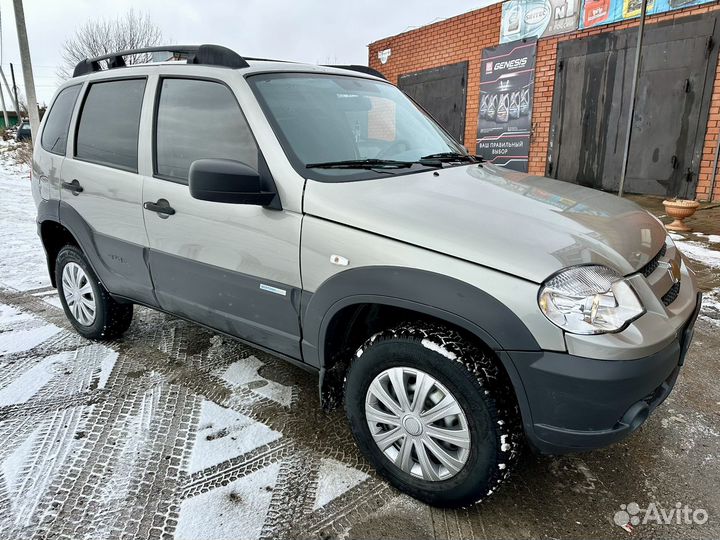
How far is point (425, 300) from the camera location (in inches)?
73.5

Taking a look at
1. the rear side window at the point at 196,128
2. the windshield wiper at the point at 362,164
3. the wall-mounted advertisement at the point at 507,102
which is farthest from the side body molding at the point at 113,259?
the wall-mounted advertisement at the point at 507,102

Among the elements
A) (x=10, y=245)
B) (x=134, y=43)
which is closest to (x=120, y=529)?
(x=10, y=245)

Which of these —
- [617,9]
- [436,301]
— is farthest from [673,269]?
[617,9]

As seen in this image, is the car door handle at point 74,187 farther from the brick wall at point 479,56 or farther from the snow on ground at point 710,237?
the brick wall at point 479,56

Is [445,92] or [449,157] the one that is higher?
[445,92]

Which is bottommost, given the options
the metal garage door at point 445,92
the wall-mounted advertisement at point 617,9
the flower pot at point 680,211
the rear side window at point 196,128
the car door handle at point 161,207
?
the flower pot at point 680,211

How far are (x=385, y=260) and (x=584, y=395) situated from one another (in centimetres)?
86

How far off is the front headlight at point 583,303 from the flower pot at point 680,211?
5648 mm

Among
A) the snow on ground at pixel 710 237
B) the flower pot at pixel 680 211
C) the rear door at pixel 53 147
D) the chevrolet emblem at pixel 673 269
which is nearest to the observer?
the chevrolet emblem at pixel 673 269

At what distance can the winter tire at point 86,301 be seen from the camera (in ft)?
11.7

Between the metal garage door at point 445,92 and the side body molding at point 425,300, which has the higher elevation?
Result: the metal garage door at point 445,92

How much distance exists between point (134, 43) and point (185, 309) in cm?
3385

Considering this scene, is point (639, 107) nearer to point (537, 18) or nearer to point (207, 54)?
point (537, 18)

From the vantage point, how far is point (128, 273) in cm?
318
